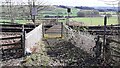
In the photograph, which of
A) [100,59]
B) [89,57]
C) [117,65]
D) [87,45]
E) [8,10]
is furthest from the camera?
[8,10]

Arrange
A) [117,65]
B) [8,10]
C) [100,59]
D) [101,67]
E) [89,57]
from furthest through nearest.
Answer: [8,10] → [89,57] → [100,59] → [101,67] → [117,65]

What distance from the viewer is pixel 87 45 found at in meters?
12.1

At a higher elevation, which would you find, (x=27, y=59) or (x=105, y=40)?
(x=105, y=40)

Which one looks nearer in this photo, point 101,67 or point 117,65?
point 117,65

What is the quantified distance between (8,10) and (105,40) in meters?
32.5

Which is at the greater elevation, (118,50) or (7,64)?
(118,50)

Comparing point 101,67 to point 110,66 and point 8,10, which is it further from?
point 8,10

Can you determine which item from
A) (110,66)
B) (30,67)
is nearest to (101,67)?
(110,66)

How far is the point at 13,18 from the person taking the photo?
41438mm

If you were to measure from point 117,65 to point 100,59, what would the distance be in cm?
181

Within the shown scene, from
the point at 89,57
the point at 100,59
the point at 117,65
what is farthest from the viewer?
the point at 89,57

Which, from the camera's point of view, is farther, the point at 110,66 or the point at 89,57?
the point at 89,57

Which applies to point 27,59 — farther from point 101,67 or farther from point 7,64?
point 101,67

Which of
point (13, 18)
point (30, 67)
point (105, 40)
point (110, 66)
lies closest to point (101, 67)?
point (110, 66)
